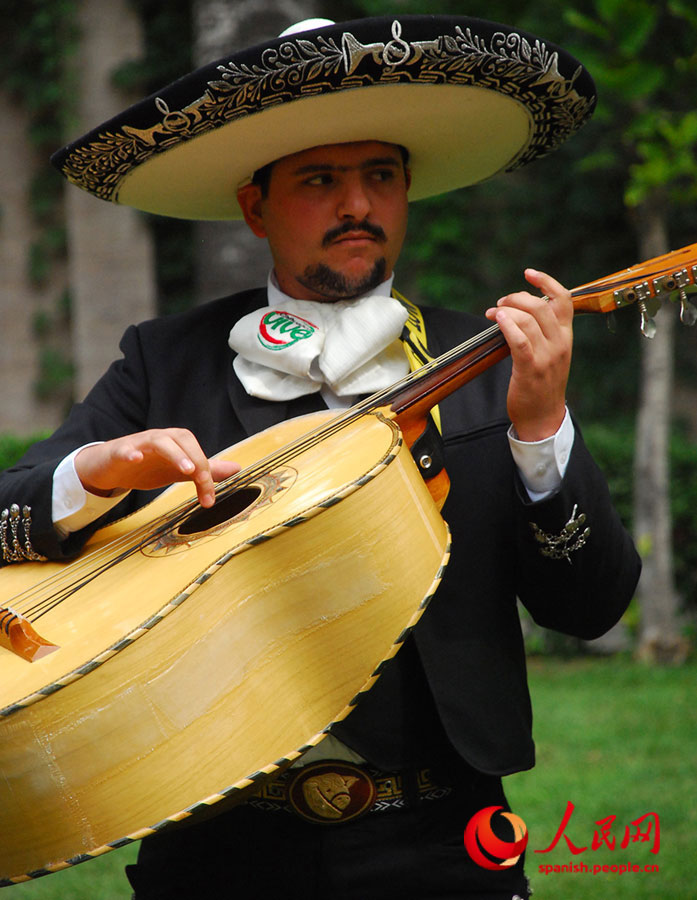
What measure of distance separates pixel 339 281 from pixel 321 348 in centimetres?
15

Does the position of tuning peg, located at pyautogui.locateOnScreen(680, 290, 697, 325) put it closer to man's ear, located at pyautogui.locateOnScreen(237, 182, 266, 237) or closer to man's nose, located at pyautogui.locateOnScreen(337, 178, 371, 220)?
man's nose, located at pyautogui.locateOnScreen(337, 178, 371, 220)

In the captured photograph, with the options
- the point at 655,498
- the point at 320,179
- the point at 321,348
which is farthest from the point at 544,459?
the point at 655,498

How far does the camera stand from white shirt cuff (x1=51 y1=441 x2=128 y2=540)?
6.39ft

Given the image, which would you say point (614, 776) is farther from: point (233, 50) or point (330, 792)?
point (233, 50)

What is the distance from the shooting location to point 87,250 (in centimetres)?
839

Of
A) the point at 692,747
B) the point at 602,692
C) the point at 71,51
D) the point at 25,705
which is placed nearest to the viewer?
the point at 25,705

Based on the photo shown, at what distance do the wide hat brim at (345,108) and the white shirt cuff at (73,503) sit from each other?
63 centimetres

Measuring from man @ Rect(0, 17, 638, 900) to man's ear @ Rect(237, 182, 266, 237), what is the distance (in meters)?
0.08

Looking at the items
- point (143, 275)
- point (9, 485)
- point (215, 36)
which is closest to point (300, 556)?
point (9, 485)

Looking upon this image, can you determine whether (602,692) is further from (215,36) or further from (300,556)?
(300,556)

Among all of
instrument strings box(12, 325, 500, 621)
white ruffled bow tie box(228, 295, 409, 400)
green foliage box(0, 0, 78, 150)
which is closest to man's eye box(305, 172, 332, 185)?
white ruffled bow tie box(228, 295, 409, 400)

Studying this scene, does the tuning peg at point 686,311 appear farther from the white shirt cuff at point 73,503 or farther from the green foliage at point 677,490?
the green foliage at point 677,490

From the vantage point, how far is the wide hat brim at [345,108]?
1913 millimetres

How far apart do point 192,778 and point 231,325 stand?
1.14 m
